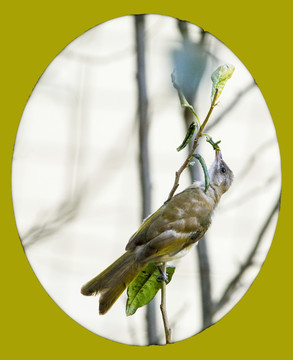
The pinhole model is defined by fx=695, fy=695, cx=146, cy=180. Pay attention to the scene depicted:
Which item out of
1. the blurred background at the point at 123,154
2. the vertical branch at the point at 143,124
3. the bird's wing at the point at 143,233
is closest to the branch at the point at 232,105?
the blurred background at the point at 123,154

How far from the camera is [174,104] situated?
2127mm

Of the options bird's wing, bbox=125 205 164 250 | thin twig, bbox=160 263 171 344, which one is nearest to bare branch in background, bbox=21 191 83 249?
bird's wing, bbox=125 205 164 250

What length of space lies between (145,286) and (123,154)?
42 centimetres

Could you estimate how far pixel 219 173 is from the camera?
7.08ft

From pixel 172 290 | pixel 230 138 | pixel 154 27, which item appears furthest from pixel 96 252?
pixel 154 27

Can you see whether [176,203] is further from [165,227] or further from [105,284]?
[105,284]

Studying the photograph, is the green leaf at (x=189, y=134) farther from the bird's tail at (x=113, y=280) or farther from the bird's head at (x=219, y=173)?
the bird's tail at (x=113, y=280)

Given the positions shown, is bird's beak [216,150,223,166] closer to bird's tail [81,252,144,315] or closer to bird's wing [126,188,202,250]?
bird's wing [126,188,202,250]

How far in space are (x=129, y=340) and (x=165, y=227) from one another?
426 mm


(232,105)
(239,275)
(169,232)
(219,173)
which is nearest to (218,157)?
(219,173)

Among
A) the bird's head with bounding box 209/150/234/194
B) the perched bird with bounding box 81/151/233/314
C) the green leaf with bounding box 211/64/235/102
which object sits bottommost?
the perched bird with bounding box 81/151/233/314

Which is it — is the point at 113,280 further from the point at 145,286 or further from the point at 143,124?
the point at 143,124

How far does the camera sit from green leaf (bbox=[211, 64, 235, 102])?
215 centimetres

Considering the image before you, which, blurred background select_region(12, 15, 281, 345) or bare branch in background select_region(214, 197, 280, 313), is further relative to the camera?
bare branch in background select_region(214, 197, 280, 313)
